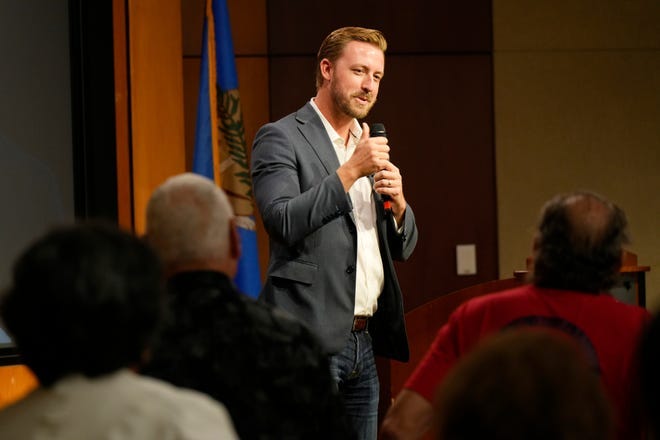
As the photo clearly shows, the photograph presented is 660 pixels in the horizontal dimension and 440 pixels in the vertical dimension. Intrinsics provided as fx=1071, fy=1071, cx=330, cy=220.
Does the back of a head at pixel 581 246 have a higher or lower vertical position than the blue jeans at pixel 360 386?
higher

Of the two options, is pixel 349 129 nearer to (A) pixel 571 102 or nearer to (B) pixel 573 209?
(B) pixel 573 209

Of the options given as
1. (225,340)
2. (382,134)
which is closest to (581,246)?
(225,340)

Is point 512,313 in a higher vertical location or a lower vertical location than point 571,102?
lower

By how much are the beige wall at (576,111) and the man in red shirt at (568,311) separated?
113 inches

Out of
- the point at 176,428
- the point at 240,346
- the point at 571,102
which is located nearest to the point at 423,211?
the point at 571,102

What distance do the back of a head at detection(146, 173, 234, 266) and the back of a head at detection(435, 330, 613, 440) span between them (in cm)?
86

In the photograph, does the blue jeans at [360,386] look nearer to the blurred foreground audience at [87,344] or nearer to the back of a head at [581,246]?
the back of a head at [581,246]

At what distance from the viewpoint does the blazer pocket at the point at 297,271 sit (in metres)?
2.95

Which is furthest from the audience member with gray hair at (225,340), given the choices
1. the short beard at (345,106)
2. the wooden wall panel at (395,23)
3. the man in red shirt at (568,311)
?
the wooden wall panel at (395,23)

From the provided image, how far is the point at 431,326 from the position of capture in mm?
3357

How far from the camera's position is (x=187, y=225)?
74.4 inches

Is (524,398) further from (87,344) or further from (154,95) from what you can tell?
(154,95)

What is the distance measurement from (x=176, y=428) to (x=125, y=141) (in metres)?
2.63

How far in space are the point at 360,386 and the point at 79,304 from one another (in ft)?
5.78
